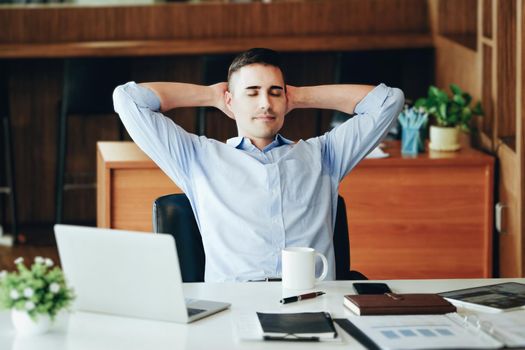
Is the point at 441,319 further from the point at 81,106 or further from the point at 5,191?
the point at 5,191

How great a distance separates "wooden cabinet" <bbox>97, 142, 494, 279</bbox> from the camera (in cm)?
405

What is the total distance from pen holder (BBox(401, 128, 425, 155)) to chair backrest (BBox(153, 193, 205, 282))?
5.62 feet

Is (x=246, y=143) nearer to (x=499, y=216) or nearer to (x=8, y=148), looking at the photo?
(x=499, y=216)

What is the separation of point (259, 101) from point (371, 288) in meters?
0.65

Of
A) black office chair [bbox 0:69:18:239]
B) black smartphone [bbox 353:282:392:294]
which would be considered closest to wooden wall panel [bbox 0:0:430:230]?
black office chair [bbox 0:69:18:239]

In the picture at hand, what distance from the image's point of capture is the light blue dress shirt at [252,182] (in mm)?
2525

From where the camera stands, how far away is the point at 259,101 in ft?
8.50

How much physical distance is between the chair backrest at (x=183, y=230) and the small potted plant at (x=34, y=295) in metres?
0.80

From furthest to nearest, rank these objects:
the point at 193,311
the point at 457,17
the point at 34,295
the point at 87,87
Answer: the point at 457,17 < the point at 87,87 < the point at 193,311 < the point at 34,295

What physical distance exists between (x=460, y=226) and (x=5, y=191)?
2.80 metres

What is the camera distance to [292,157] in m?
2.64

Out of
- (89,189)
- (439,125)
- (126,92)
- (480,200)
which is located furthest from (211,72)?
(126,92)

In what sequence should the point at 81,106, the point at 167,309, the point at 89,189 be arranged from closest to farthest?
1. the point at 167,309
2. the point at 81,106
3. the point at 89,189

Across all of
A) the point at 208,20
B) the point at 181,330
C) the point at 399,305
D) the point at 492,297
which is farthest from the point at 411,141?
the point at 181,330
